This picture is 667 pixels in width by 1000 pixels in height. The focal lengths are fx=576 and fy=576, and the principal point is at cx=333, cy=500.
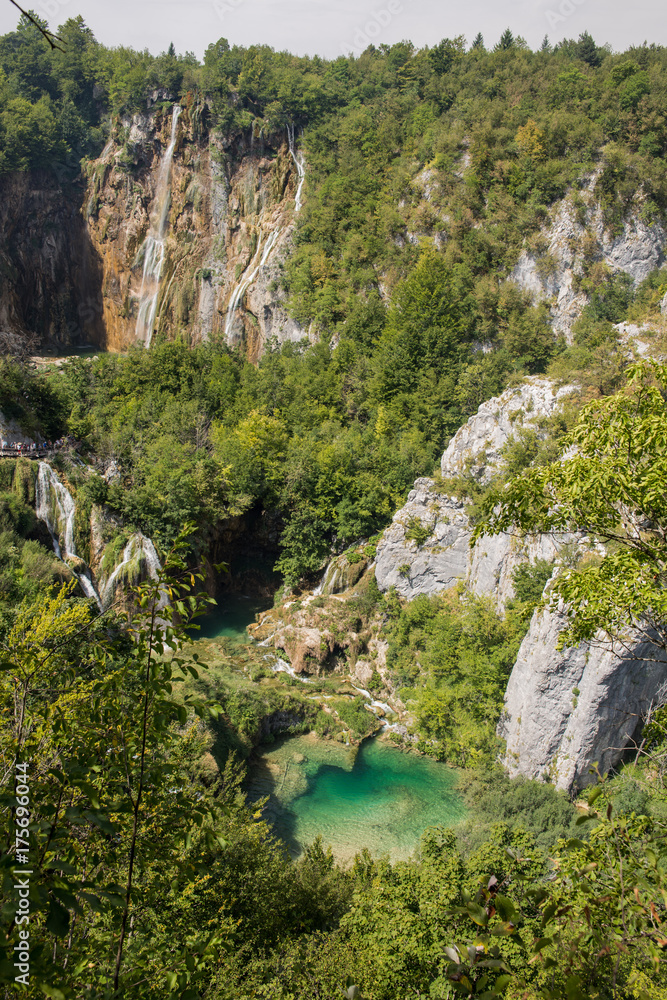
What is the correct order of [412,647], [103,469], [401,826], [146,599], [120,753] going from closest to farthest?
[120,753], [146,599], [401,826], [412,647], [103,469]

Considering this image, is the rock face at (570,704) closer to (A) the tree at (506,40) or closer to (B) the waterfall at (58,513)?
(B) the waterfall at (58,513)

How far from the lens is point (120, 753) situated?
2.98 m

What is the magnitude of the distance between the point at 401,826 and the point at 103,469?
1656 cm

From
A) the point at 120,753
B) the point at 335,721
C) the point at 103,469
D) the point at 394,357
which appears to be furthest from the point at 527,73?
the point at 120,753

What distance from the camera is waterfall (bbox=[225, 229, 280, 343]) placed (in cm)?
3588

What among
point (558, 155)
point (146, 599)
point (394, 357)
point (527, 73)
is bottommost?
point (146, 599)

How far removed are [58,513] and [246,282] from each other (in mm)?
22160

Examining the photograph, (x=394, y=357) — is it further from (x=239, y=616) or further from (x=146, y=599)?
(x=146, y=599)

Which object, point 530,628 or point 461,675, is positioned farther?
point 461,675

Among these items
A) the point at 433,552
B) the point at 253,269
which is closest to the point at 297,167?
the point at 253,269

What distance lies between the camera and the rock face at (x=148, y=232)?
36.8m

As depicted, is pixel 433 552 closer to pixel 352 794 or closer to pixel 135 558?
pixel 352 794

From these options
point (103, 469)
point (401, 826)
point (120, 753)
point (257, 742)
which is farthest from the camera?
point (103, 469)

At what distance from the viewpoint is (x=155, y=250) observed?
129 feet
